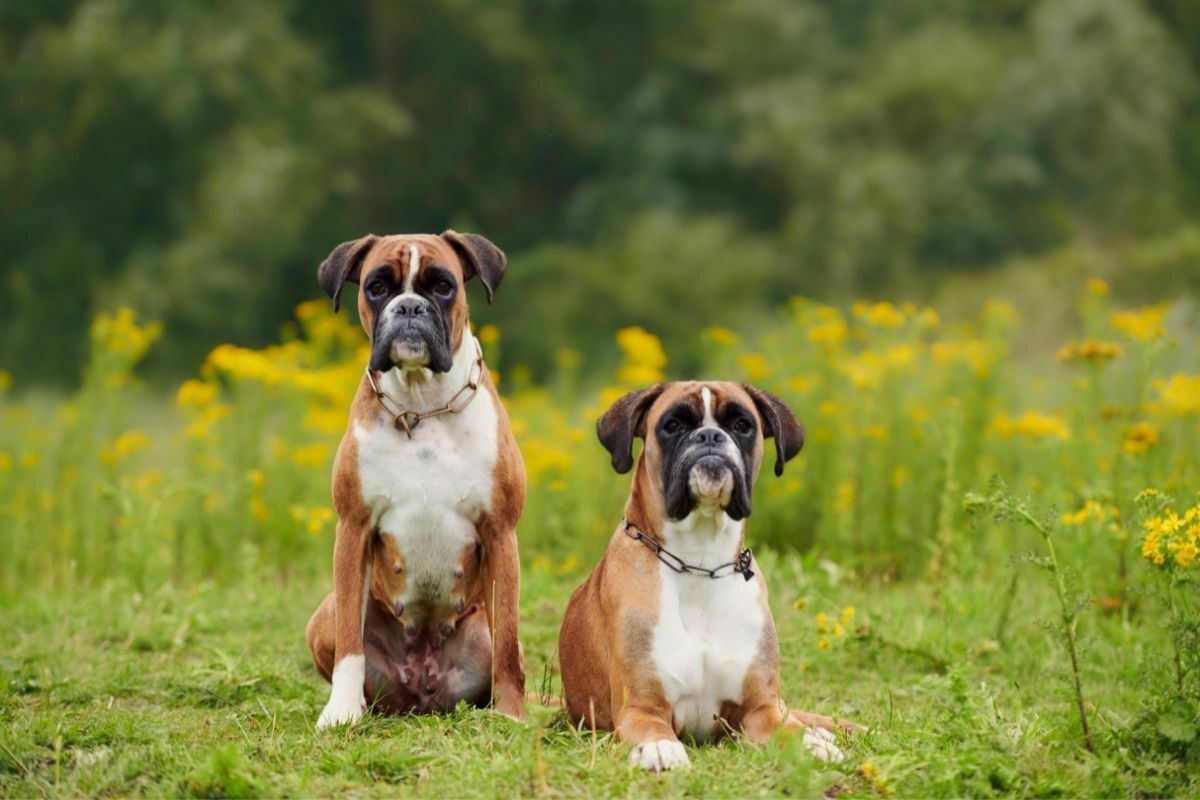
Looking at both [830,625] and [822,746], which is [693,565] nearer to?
[822,746]

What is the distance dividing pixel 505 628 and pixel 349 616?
56 cm

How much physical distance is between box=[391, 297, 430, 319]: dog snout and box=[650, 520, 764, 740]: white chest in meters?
1.21

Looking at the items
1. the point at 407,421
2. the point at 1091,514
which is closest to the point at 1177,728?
the point at 1091,514

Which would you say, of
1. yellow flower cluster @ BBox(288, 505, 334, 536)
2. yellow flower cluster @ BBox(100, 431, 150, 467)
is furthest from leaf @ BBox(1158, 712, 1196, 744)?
yellow flower cluster @ BBox(100, 431, 150, 467)

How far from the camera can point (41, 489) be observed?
30.2 ft

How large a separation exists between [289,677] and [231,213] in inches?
645

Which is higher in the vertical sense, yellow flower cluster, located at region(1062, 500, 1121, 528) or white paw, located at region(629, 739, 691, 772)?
yellow flower cluster, located at region(1062, 500, 1121, 528)

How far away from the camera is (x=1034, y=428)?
7.64 metres

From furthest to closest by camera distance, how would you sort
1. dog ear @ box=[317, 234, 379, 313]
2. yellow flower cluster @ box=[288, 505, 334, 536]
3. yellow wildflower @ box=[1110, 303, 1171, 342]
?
yellow flower cluster @ box=[288, 505, 334, 536] → yellow wildflower @ box=[1110, 303, 1171, 342] → dog ear @ box=[317, 234, 379, 313]

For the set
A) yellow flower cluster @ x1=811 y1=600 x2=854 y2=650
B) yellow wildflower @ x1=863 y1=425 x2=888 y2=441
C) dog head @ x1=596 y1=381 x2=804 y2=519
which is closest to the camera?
dog head @ x1=596 y1=381 x2=804 y2=519

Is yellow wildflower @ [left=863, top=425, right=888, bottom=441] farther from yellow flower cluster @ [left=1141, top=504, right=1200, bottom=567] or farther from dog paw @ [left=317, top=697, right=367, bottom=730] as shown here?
dog paw @ [left=317, top=697, right=367, bottom=730]

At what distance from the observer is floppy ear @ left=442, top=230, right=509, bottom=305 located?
533 cm

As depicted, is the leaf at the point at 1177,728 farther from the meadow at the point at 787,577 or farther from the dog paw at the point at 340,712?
the dog paw at the point at 340,712

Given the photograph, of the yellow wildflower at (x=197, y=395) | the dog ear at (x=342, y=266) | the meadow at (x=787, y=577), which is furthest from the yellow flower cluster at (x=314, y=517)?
the dog ear at (x=342, y=266)
